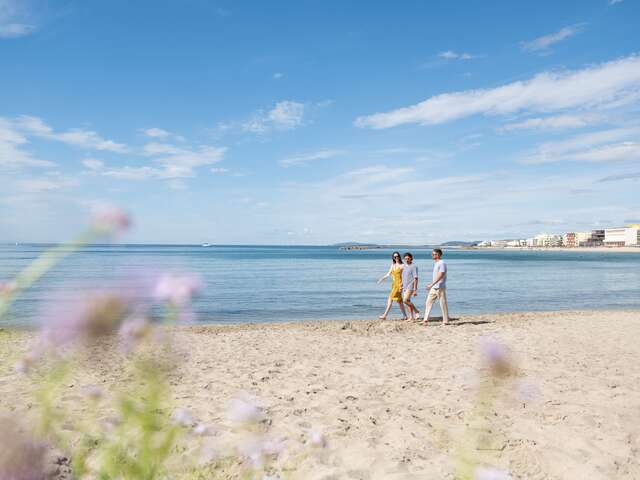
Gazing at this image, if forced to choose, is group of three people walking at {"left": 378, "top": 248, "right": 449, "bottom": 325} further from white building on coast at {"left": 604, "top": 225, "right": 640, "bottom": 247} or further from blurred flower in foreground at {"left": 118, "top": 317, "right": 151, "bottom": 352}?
white building on coast at {"left": 604, "top": 225, "right": 640, "bottom": 247}

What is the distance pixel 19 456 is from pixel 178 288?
454 millimetres

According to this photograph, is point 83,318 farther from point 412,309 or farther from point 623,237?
point 623,237

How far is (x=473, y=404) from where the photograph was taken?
5.44 metres

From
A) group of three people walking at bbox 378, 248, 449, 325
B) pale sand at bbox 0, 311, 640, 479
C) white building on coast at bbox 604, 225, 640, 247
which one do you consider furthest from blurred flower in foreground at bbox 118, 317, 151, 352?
white building on coast at bbox 604, 225, 640, 247

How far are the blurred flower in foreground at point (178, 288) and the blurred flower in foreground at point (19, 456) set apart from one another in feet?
1.18

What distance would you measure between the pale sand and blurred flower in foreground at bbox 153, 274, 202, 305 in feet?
1.04

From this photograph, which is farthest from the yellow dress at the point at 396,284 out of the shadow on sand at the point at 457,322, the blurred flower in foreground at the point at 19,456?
the blurred flower in foreground at the point at 19,456

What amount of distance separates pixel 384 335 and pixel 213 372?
467 cm

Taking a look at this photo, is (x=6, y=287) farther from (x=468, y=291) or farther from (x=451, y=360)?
(x=468, y=291)

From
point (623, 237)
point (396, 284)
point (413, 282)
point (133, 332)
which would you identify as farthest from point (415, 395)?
point (623, 237)

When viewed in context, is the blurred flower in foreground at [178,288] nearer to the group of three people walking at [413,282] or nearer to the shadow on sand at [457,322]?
the group of three people walking at [413,282]

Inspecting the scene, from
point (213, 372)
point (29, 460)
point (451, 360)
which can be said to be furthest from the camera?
point (451, 360)

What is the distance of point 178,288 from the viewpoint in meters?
1.14

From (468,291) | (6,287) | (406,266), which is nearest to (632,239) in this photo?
(468,291)
